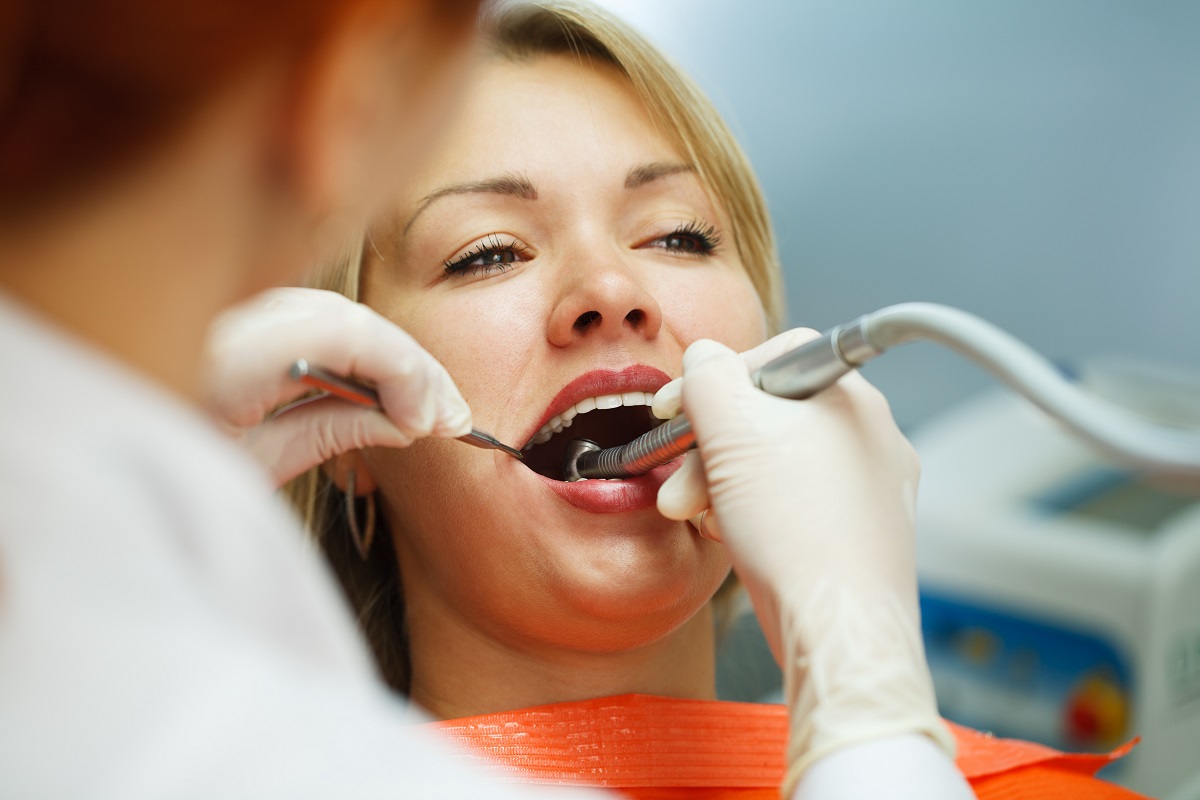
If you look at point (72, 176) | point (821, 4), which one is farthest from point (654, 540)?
point (821, 4)

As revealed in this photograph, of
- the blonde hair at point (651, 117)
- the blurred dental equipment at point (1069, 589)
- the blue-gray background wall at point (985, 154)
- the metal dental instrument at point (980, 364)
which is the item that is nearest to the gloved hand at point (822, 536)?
the metal dental instrument at point (980, 364)

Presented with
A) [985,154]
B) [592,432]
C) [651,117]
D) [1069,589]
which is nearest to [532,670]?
[592,432]

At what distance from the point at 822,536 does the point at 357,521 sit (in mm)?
758

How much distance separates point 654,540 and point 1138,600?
141 cm

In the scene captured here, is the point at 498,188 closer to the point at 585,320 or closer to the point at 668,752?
the point at 585,320

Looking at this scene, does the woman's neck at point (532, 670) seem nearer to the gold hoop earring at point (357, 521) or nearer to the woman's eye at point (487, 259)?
the gold hoop earring at point (357, 521)

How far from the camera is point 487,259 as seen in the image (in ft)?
4.00

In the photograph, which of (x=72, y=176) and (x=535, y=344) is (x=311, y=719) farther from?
(x=535, y=344)

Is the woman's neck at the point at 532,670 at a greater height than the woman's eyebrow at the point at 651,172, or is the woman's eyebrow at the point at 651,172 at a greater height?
the woman's eyebrow at the point at 651,172

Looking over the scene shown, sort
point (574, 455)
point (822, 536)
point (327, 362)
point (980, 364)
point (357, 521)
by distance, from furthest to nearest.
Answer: point (357, 521) → point (574, 455) → point (327, 362) → point (822, 536) → point (980, 364)

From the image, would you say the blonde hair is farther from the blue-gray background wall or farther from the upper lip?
the blue-gray background wall

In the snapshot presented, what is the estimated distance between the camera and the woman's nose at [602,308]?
3.75 ft

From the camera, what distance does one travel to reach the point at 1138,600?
2.17 metres

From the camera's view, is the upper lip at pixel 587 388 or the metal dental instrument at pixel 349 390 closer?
the metal dental instrument at pixel 349 390
